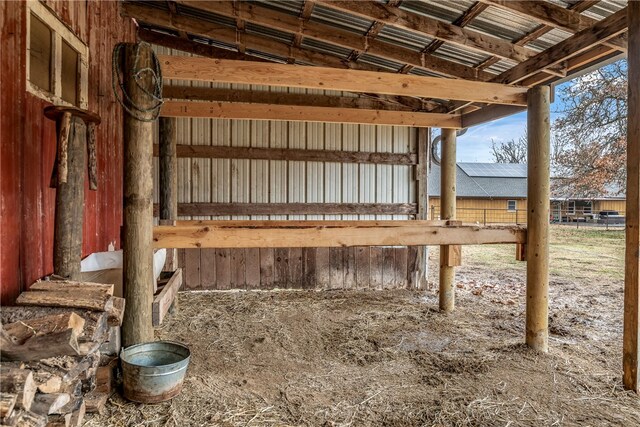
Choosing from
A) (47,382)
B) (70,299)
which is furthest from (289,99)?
(47,382)

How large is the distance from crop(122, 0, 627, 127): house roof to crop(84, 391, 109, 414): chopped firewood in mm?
3630

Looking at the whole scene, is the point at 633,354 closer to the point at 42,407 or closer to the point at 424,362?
the point at 424,362

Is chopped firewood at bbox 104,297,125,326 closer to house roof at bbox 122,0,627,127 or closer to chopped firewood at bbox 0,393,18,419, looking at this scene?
chopped firewood at bbox 0,393,18,419

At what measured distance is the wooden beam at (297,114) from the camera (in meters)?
4.76

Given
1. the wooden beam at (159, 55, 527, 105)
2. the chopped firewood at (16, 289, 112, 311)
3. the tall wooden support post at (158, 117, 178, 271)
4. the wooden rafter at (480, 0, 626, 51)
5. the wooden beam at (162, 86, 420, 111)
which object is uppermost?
the wooden beam at (162, 86, 420, 111)

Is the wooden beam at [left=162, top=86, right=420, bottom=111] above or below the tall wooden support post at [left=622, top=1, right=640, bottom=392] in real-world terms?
above

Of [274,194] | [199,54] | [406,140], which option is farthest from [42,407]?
[406,140]

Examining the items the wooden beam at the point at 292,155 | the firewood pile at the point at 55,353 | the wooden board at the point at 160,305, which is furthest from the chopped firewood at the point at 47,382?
the wooden beam at the point at 292,155

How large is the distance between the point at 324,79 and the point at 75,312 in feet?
8.27

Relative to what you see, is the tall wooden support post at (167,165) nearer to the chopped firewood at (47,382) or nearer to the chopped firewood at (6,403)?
the chopped firewood at (47,382)

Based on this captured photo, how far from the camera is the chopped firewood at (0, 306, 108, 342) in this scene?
214 centimetres

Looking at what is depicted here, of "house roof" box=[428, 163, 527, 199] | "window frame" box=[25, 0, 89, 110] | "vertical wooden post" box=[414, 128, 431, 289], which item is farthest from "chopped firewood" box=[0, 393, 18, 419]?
"house roof" box=[428, 163, 527, 199]

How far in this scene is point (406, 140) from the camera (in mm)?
7016

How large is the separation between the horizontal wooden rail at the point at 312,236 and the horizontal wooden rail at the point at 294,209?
2.92 meters
